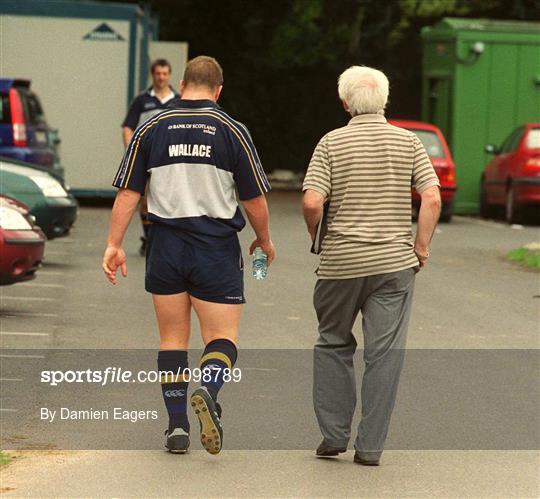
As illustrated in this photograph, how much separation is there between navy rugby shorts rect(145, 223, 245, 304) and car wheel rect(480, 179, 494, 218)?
19.7 meters

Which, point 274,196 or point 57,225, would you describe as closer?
point 57,225

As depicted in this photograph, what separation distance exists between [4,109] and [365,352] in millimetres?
14521

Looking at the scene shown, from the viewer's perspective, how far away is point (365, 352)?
7395mm

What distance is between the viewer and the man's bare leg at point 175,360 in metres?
7.45

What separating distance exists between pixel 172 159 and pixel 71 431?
1.57 m

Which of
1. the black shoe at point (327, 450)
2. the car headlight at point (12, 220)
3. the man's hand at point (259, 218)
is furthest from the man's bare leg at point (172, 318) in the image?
the car headlight at point (12, 220)

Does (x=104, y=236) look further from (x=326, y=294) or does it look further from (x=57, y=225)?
(x=326, y=294)


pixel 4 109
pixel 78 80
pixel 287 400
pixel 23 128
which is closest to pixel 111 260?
pixel 287 400

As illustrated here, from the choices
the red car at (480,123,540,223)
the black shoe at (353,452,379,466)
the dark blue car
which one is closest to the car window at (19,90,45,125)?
the dark blue car

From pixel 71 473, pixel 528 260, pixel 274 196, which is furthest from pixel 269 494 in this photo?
pixel 274 196

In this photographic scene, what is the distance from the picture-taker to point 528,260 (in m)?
17.9

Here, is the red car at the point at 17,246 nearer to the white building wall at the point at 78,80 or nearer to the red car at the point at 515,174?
the red car at the point at 515,174

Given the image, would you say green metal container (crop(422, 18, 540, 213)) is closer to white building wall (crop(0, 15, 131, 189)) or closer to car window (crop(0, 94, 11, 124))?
white building wall (crop(0, 15, 131, 189))

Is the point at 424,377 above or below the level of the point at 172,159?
below
